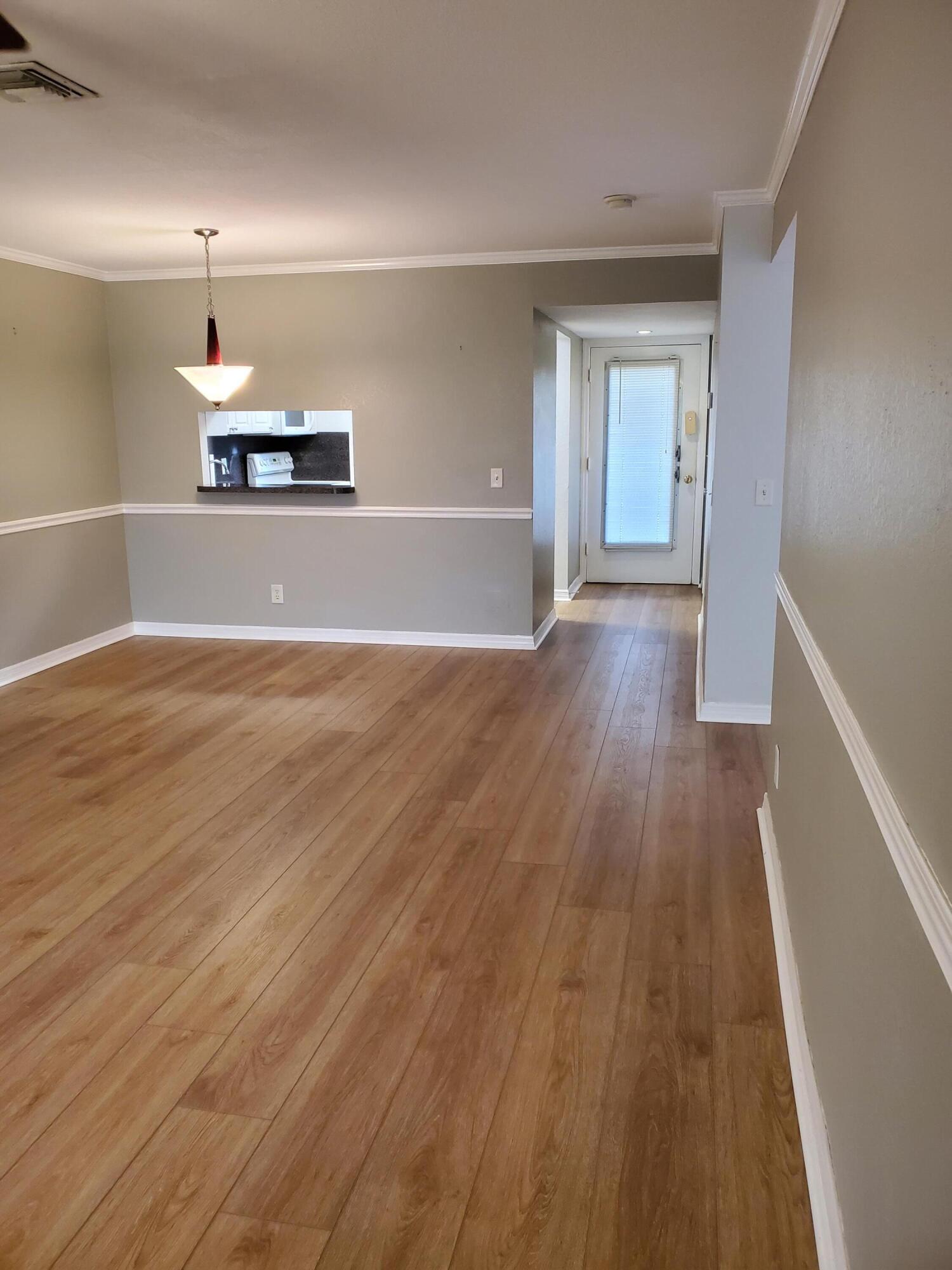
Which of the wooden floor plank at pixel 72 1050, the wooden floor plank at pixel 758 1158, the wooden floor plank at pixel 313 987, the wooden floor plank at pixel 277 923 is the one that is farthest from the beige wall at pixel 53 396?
the wooden floor plank at pixel 758 1158

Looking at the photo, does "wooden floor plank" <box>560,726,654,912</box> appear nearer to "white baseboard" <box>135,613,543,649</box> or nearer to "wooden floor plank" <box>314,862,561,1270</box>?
"wooden floor plank" <box>314,862,561,1270</box>

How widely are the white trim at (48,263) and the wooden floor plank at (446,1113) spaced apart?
15.1ft

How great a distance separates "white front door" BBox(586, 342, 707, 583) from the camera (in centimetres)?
805

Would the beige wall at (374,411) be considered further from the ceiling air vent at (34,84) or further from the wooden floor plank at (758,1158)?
the wooden floor plank at (758,1158)

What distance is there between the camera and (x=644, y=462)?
27.1ft

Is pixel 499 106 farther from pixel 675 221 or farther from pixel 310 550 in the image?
pixel 310 550

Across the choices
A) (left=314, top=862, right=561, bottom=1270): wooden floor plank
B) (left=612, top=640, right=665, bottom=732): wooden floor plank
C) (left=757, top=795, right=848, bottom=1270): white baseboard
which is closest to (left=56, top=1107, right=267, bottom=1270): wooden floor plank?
(left=314, top=862, right=561, bottom=1270): wooden floor plank

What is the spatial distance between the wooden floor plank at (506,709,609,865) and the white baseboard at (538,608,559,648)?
1.34 m

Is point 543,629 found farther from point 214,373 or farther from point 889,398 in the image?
point 889,398

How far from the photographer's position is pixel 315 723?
459 cm

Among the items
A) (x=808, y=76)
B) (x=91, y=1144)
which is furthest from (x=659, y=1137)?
(x=808, y=76)

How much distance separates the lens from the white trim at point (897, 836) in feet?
3.33

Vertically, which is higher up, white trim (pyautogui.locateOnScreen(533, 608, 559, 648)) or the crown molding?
the crown molding

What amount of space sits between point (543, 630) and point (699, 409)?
2.97m
